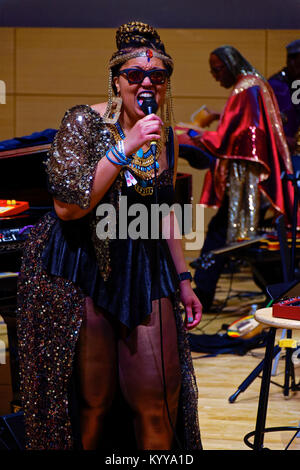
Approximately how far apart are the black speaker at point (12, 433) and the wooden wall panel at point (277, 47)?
5946 mm

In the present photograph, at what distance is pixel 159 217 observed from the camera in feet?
6.36

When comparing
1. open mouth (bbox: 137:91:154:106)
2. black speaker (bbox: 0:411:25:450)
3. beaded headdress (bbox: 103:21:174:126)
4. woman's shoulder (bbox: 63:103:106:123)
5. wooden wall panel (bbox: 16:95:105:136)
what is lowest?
black speaker (bbox: 0:411:25:450)

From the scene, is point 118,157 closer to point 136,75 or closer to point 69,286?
point 136,75

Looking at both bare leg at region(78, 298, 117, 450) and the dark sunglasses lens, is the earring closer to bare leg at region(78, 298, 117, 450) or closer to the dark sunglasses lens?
the dark sunglasses lens

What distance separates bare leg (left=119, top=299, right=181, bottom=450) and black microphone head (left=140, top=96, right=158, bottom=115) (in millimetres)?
518

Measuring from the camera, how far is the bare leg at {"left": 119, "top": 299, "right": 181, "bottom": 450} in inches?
71.0

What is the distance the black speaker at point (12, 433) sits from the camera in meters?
2.34

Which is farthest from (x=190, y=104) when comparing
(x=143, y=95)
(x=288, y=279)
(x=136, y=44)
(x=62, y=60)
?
(x=143, y=95)

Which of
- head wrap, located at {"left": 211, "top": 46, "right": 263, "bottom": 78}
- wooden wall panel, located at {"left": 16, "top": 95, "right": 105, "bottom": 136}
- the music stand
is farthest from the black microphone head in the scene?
wooden wall panel, located at {"left": 16, "top": 95, "right": 105, "bottom": 136}

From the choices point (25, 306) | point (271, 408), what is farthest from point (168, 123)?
point (271, 408)

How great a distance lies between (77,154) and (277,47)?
20.2ft

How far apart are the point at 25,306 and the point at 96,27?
5874mm

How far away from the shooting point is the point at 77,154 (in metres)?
1.74

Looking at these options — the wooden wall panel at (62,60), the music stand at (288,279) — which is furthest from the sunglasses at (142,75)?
the wooden wall panel at (62,60)
